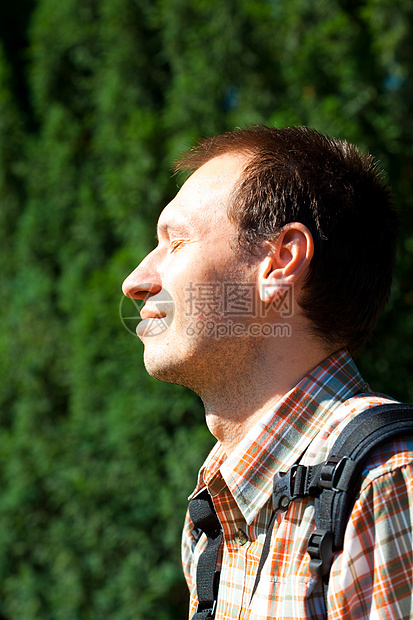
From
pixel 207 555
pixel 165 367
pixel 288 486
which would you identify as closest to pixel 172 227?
pixel 165 367

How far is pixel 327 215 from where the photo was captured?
5.39 feet

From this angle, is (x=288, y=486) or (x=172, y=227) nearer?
(x=288, y=486)

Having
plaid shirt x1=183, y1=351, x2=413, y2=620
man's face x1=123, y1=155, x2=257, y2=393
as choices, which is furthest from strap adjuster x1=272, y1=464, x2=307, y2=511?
man's face x1=123, y1=155, x2=257, y2=393

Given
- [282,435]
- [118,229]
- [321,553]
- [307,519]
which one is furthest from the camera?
[118,229]

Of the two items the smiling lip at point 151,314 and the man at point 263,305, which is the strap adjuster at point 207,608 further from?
the smiling lip at point 151,314

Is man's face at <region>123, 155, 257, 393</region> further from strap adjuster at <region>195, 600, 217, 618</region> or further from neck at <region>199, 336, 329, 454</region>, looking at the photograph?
strap adjuster at <region>195, 600, 217, 618</region>

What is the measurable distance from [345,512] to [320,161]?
0.94 m

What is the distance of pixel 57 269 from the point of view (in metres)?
4.65

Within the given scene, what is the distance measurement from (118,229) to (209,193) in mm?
2192

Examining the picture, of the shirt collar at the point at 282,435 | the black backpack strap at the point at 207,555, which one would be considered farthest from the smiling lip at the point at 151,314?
the black backpack strap at the point at 207,555

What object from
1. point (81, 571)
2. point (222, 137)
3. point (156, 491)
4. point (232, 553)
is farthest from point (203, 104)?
point (81, 571)

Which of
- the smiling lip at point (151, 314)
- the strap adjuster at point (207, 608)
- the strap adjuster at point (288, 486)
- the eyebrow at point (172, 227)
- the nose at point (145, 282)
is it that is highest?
the eyebrow at point (172, 227)

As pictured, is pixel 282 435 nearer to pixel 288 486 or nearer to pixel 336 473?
pixel 288 486

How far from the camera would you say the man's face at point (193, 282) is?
1.62 meters
